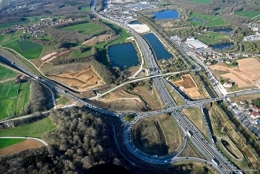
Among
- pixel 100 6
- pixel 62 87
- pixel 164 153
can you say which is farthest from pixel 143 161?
pixel 100 6

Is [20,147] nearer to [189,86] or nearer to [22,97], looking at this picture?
[22,97]

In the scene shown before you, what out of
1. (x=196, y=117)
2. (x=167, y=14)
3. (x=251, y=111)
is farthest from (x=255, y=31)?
(x=196, y=117)

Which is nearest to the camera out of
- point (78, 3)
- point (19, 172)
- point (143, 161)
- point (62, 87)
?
point (19, 172)

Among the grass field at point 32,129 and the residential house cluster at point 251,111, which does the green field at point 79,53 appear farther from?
the residential house cluster at point 251,111

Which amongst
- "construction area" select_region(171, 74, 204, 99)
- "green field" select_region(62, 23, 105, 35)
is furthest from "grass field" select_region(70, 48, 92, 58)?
"construction area" select_region(171, 74, 204, 99)

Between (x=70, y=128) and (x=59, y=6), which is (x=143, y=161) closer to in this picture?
(x=70, y=128)

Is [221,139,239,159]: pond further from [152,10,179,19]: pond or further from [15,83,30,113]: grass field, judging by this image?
[152,10,179,19]: pond

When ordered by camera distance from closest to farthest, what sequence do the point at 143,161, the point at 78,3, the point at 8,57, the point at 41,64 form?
the point at 143,161 → the point at 41,64 → the point at 8,57 → the point at 78,3
